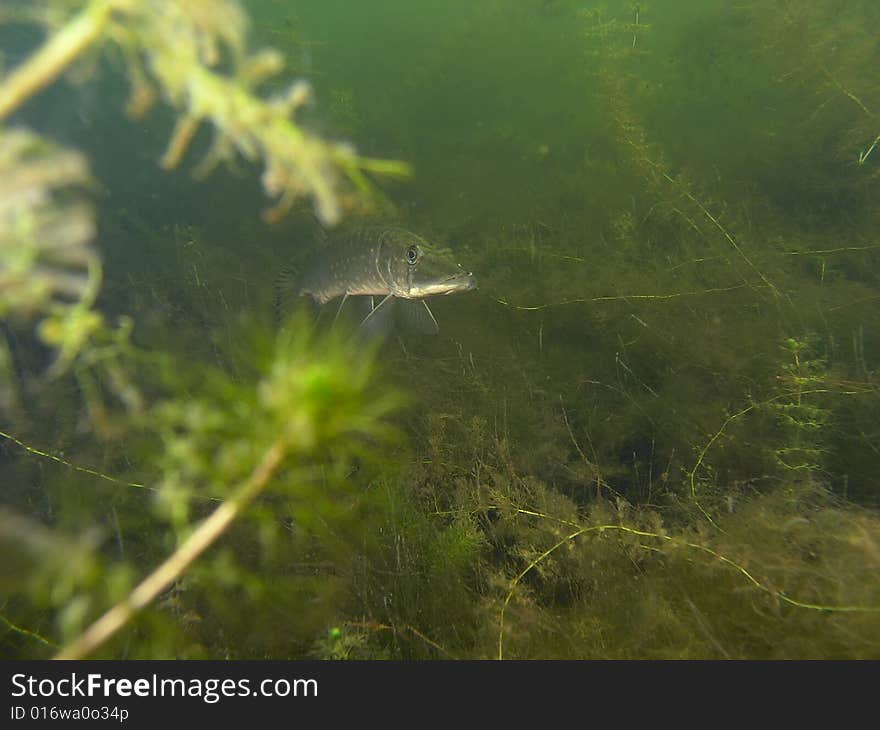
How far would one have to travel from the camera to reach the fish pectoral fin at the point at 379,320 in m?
5.41

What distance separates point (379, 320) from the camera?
549 cm

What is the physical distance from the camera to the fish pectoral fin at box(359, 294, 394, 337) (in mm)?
5414

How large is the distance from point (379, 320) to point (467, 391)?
1.32 metres

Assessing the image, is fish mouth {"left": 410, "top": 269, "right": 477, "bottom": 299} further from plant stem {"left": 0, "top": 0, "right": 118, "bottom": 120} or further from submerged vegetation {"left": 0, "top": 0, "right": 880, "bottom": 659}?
plant stem {"left": 0, "top": 0, "right": 118, "bottom": 120}

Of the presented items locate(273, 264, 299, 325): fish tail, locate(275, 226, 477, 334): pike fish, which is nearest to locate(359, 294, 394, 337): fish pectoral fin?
locate(275, 226, 477, 334): pike fish

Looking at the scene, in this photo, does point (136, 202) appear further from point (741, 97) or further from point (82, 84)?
point (741, 97)

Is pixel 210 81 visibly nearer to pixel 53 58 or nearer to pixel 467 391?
pixel 53 58

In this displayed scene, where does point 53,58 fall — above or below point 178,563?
above

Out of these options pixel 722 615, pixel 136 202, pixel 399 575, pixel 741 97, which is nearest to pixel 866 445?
pixel 722 615

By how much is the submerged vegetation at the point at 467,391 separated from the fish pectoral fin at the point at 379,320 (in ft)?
1.21

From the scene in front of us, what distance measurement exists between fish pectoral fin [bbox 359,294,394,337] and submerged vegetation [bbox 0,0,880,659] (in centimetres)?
37

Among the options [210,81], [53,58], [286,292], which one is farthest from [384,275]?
[53,58]

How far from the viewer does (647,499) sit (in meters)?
5.00

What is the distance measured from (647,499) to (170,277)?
8.94m
